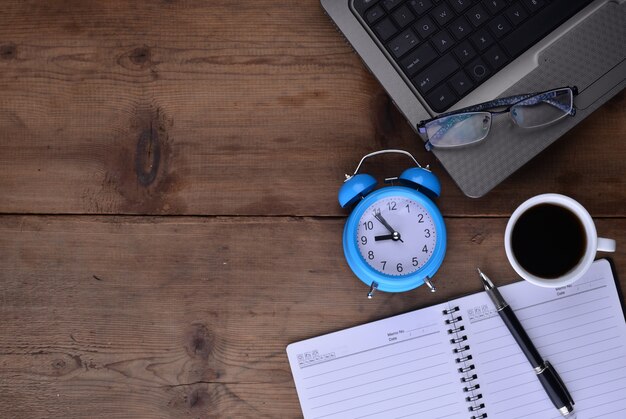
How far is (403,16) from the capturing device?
85 cm

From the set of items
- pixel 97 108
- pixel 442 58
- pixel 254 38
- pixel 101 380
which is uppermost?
pixel 442 58

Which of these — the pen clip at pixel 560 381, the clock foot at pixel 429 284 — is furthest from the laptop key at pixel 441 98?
the pen clip at pixel 560 381

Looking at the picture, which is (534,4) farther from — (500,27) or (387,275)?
(387,275)

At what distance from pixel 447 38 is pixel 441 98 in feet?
0.26

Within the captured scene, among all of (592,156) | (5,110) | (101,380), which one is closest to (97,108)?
(5,110)

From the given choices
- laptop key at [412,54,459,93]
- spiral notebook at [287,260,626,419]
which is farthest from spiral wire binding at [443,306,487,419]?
laptop key at [412,54,459,93]

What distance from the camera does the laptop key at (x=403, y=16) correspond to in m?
0.85

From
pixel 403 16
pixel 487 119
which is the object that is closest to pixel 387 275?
pixel 487 119

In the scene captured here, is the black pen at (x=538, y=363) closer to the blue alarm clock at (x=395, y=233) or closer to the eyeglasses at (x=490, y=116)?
the blue alarm clock at (x=395, y=233)

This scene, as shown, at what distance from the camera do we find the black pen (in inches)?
34.5

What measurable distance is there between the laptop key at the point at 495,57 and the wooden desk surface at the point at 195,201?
5.8 inches

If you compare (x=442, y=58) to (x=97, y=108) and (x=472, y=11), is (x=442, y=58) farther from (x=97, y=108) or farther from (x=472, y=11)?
(x=97, y=108)

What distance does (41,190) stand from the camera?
92cm

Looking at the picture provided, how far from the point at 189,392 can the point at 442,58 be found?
585 millimetres
